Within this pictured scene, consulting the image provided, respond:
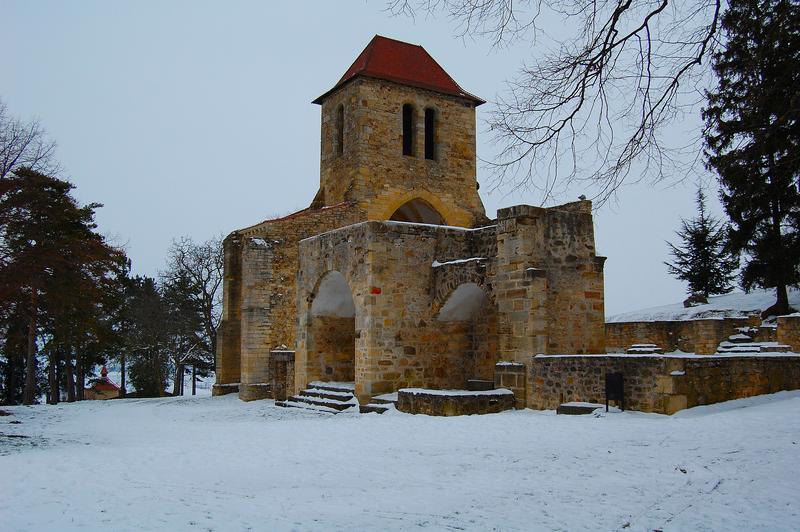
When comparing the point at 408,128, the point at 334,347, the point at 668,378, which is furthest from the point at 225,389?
the point at 668,378

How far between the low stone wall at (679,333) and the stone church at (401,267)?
6.58 metres

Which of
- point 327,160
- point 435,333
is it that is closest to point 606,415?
point 435,333

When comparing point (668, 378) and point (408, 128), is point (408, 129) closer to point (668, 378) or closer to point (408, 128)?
point (408, 128)

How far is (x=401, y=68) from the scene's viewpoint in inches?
1091

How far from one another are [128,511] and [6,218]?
47.8 ft

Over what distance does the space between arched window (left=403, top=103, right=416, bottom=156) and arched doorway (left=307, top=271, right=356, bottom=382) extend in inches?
359

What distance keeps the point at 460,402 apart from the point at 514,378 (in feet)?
4.53

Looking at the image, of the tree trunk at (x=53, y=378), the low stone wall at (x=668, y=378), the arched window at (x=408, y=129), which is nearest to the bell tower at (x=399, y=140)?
the arched window at (x=408, y=129)

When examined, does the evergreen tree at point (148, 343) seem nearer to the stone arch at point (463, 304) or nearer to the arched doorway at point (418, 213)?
the arched doorway at point (418, 213)

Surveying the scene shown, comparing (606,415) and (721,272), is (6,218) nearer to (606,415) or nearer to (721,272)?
(606,415)

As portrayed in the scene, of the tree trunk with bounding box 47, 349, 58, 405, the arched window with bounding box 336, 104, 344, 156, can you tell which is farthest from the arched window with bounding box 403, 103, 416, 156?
the tree trunk with bounding box 47, 349, 58, 405

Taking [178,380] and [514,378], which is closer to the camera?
[514,378]

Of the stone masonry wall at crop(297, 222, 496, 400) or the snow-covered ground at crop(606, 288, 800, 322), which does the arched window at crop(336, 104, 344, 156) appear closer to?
the stone masonry wall at crop(297, 222, 496, 400)

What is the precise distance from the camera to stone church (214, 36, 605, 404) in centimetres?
1520
